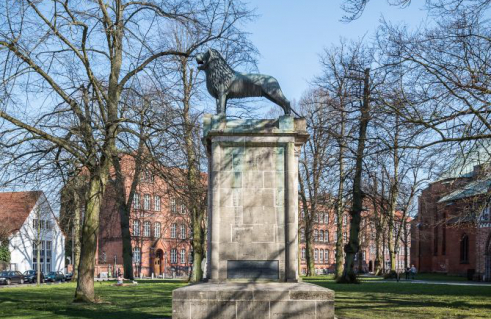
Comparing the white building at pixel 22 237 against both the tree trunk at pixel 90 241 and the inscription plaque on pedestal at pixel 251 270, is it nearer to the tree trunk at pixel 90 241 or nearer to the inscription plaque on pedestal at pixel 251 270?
the tree trunk at pixel 90 241

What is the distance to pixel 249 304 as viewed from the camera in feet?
38.6

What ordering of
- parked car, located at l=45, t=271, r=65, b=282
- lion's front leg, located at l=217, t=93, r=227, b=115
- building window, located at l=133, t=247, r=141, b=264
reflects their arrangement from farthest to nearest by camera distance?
1. building window, located at l=133, t=247, r=141, b=264
2. parked car, located at l=45, t=271, r=65, b=282
3. lion's front leg, located at l=217, t=93, r=227, b=115

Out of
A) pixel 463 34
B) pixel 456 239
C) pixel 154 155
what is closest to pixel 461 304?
pixel 463 34

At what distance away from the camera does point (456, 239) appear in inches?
2335

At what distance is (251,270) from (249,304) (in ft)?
3.31

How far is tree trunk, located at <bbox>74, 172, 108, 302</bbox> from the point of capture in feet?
62.1

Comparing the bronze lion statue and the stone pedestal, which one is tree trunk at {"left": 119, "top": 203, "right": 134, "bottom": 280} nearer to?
the bronze lion statue

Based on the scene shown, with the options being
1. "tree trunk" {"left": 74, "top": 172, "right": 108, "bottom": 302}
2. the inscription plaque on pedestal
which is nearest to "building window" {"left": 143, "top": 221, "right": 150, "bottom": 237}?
"tree trunk" {"left": 74, "top": 172, "right": 108, "bottom": 302}

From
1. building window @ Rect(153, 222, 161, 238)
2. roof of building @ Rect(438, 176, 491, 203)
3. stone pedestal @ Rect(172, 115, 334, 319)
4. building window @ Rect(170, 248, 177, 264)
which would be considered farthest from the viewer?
building window @ Rect(170, 248, 177, 264)

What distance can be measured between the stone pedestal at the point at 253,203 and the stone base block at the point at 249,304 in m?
0.22

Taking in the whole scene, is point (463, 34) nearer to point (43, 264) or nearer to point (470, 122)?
point (470, 122)

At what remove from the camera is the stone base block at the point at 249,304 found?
1173 cm

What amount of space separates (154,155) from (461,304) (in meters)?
11.2

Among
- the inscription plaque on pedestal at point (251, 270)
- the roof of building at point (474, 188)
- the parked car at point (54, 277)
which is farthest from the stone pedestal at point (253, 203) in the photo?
the parked car at point (54, 277)
